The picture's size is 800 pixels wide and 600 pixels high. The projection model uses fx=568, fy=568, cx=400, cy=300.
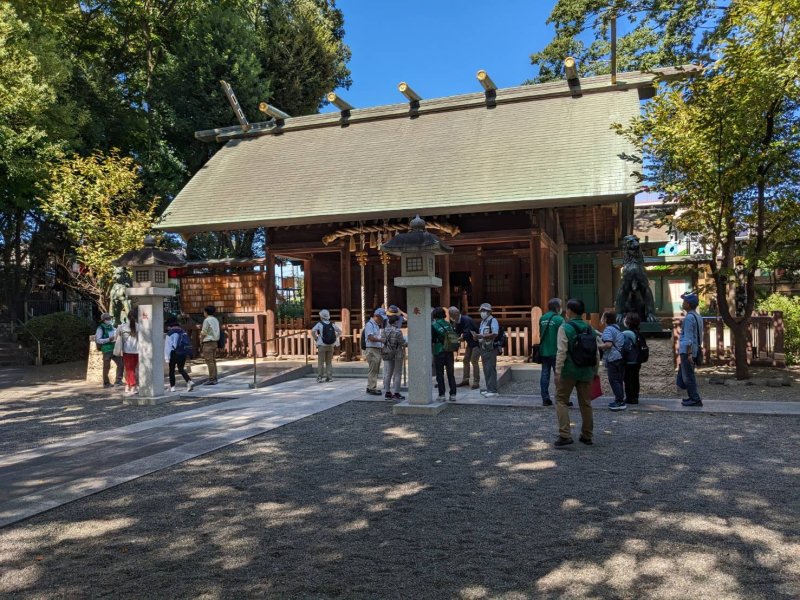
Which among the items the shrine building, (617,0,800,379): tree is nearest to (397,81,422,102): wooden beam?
the shrine building

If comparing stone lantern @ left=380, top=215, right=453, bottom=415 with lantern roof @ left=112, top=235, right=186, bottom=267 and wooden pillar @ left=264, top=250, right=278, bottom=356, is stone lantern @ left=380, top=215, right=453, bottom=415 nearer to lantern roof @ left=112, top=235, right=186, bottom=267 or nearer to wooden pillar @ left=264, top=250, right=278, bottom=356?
lantern roof @ left=112, top=235, right=186, bottom=267

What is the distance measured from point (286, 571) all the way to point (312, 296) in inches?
622

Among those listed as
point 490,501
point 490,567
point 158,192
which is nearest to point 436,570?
point 490,567

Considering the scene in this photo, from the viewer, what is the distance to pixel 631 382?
29.4ft

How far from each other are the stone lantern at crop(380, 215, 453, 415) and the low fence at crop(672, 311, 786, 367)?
24.5 ft

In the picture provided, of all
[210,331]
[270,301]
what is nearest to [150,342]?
[210,331]

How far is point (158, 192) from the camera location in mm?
19500

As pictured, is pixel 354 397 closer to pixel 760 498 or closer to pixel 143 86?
pixel 760 498

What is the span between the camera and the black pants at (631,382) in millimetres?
8898

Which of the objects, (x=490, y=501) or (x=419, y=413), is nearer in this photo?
(x=490, y=501)

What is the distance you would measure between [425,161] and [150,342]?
8915 mm

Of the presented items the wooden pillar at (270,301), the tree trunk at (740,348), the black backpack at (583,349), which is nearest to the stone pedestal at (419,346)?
the black backpack at (583,349)

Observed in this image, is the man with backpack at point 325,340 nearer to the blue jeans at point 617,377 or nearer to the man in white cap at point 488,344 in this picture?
the man in white cap at point 488,344

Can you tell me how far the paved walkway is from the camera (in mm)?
5211
